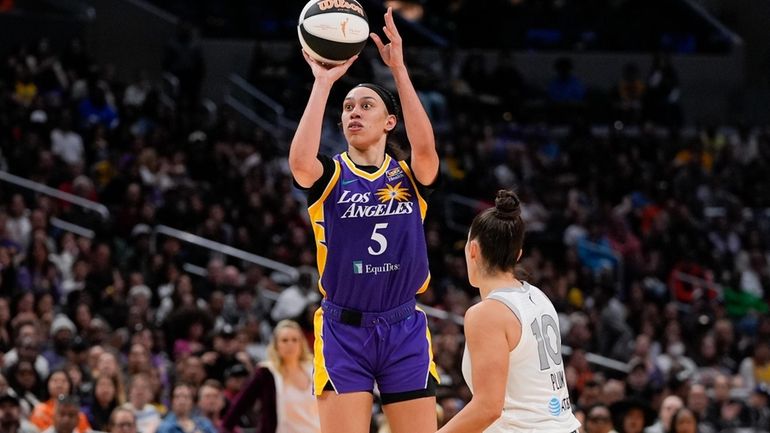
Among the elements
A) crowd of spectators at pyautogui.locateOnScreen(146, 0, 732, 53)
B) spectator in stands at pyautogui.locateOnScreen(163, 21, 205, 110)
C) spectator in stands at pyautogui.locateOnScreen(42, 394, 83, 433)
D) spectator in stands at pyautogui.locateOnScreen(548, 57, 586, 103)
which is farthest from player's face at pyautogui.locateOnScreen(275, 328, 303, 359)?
crowd of spectators at pyautogui.locateOnScreen(146, 0, 732, 53)

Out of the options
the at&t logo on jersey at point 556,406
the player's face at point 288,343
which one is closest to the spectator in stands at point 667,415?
the player's face at point 288,343

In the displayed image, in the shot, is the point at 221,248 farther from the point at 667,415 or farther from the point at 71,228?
the point at 667,415

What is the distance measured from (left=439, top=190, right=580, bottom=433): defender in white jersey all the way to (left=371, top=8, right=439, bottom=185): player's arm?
2.96 feet

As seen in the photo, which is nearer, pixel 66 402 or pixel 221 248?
pixel 66 402

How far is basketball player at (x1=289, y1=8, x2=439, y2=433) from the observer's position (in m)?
6.42

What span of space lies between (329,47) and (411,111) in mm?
478

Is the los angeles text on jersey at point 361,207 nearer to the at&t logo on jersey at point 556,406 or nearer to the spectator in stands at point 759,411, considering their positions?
the at&t logo on jersey at point 556,406

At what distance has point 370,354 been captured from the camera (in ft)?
21.2

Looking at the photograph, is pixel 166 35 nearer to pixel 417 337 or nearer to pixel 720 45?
pixel 720 45

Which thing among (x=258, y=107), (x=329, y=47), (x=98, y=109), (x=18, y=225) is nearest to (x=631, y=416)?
(x=329, y=47)

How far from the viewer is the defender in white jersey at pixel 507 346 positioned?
209 inches

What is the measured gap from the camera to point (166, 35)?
914 inches

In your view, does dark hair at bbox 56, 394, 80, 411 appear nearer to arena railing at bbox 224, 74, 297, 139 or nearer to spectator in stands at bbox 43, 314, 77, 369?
spectator in stands at bbox 43, 314, 77, 369

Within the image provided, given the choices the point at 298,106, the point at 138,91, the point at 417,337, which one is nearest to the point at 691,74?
the point at 298,106
